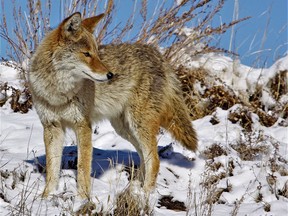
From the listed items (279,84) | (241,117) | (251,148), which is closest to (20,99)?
(241,117)

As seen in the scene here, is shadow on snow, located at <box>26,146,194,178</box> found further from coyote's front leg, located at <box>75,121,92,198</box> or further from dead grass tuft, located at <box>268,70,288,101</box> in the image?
dead grass tuft, located at <box>268,70,288,101</box>

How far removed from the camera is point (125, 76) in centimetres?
591

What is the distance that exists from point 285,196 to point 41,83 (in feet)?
8.28

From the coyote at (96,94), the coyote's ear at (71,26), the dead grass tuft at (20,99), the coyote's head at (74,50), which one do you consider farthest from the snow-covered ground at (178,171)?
the coyote's ear at (71,26)

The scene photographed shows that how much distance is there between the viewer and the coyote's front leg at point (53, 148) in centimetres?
550

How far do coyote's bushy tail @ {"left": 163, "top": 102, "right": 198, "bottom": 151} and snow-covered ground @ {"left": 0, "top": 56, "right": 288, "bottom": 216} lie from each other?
31 cm

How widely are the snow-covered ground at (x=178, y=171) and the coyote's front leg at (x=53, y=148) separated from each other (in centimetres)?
12

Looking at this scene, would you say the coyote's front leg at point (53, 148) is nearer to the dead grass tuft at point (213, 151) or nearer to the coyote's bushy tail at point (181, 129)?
the coyote's bushy tail at point (181, 129)

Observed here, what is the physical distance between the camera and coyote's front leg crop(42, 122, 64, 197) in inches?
216

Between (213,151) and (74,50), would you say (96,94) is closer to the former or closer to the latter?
(74,50)

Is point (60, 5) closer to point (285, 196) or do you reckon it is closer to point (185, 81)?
point (185, 81)

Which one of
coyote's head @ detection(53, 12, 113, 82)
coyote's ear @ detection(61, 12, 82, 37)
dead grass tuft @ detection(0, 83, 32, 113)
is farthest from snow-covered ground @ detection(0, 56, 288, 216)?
coyote's ear @ detection(61, 12, 82, 37)

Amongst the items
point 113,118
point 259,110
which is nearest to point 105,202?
point 113,118

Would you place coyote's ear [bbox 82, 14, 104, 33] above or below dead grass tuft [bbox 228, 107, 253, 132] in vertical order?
above
